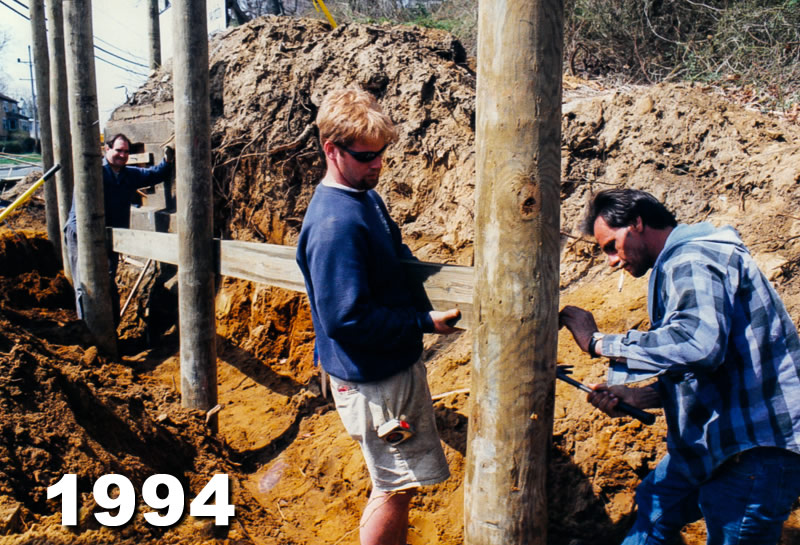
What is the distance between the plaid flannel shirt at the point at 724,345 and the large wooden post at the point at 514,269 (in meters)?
0.37

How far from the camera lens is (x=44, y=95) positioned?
952 centimetres

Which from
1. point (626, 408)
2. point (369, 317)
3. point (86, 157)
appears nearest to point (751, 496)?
point (626, 408)

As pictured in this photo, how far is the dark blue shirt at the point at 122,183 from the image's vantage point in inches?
238

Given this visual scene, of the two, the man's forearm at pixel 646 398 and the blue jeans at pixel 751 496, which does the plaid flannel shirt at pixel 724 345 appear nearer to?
the blue jeans at pixel 751 496

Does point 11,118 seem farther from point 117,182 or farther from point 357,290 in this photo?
point 357,290

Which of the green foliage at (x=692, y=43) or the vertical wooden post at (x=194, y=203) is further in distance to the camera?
the green foliage at (x=692, y=43)

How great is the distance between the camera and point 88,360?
17.7 feet

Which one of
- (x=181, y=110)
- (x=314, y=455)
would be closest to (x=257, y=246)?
(x=181, y=110)

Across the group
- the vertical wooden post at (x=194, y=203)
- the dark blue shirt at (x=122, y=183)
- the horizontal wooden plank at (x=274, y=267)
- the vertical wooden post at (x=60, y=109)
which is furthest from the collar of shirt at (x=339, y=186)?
the vertical wooden post at (x=60, y=109)

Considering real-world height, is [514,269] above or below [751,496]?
above

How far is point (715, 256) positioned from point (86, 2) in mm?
5658

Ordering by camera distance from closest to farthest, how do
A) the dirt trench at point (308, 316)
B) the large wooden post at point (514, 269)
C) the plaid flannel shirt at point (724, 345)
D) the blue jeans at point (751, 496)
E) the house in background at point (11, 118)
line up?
the large wooden post at point (514, 269), the plaid flannel shirt at point (724, 345), the blue jeans at point (751, 496), the dirt trench at point (308, 316), the house in background at point (11, 118)

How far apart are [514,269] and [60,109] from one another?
22.2ft

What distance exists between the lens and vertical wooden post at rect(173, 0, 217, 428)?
4.21 m
